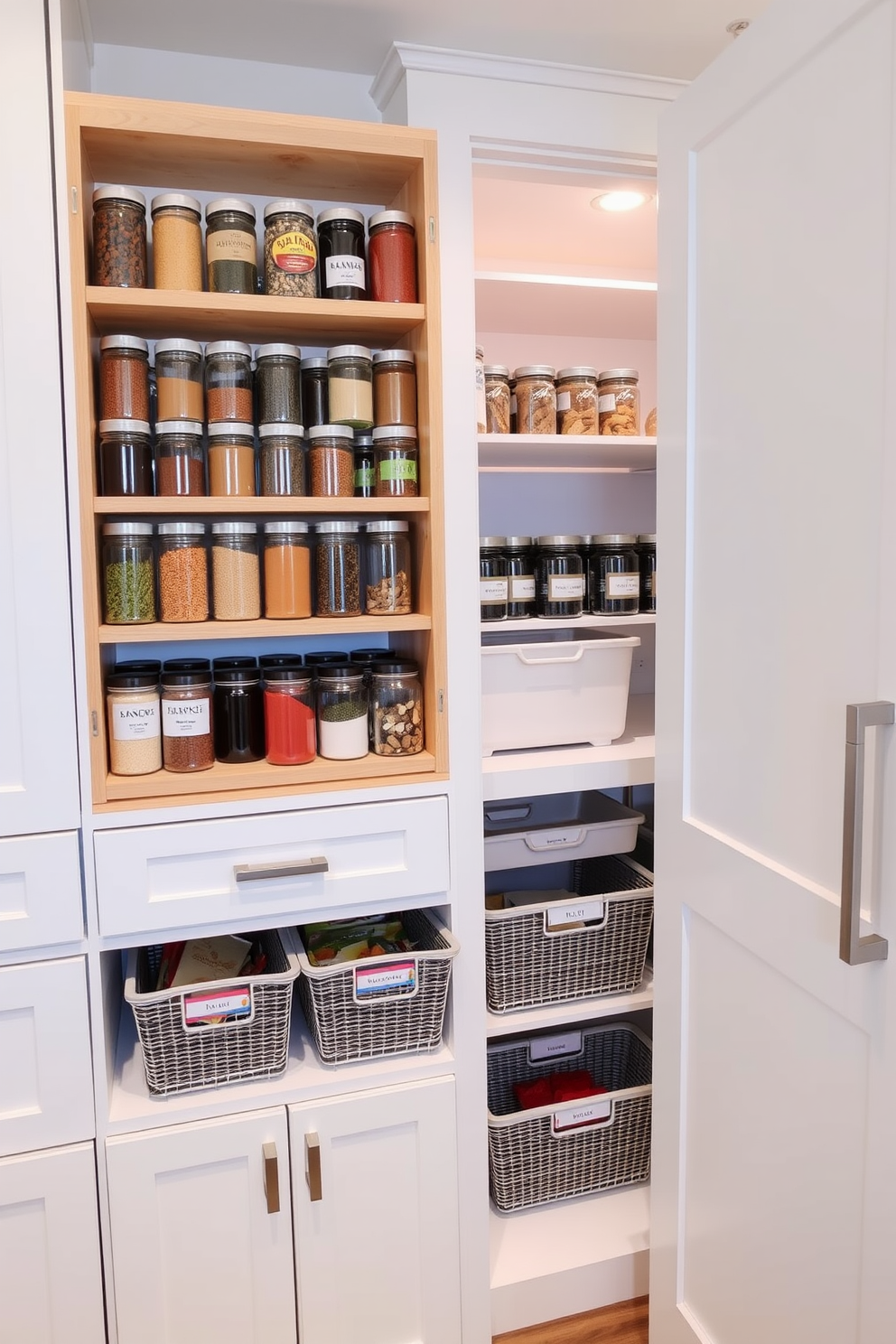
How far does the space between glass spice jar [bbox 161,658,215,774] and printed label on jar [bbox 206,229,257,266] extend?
2.16 ft

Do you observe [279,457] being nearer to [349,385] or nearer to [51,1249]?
[349,385]

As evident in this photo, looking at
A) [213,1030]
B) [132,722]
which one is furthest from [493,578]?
[213,1030]

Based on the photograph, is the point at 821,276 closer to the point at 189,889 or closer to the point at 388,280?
the point at 388,280

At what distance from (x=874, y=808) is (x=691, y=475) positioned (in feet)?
1.89

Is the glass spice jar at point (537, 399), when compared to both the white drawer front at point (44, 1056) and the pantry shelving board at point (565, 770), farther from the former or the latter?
the white drawer front at point (44, 1056)

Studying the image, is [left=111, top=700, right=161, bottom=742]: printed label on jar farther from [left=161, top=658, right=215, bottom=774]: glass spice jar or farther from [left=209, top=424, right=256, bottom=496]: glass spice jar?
[left=209, top=424, right=256, bottom=496]: glass spice jar

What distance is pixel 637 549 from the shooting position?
189 centimetres

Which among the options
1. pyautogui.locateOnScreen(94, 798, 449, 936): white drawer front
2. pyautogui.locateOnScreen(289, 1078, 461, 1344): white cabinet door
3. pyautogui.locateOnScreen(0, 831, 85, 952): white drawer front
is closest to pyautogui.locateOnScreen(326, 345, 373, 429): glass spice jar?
pyautogui.locateOnScreen(94, 798, 449, 936): white drawer front

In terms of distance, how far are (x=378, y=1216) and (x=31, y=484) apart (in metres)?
1.30

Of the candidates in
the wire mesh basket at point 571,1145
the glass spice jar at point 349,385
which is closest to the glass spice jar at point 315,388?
the glass spice jar at point 349,385

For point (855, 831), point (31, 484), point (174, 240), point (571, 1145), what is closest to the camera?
point (855, 831)

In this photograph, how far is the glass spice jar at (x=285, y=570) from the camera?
1.51 m

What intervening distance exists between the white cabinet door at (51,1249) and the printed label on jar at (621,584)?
1.31 m

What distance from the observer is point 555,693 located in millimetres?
1812
